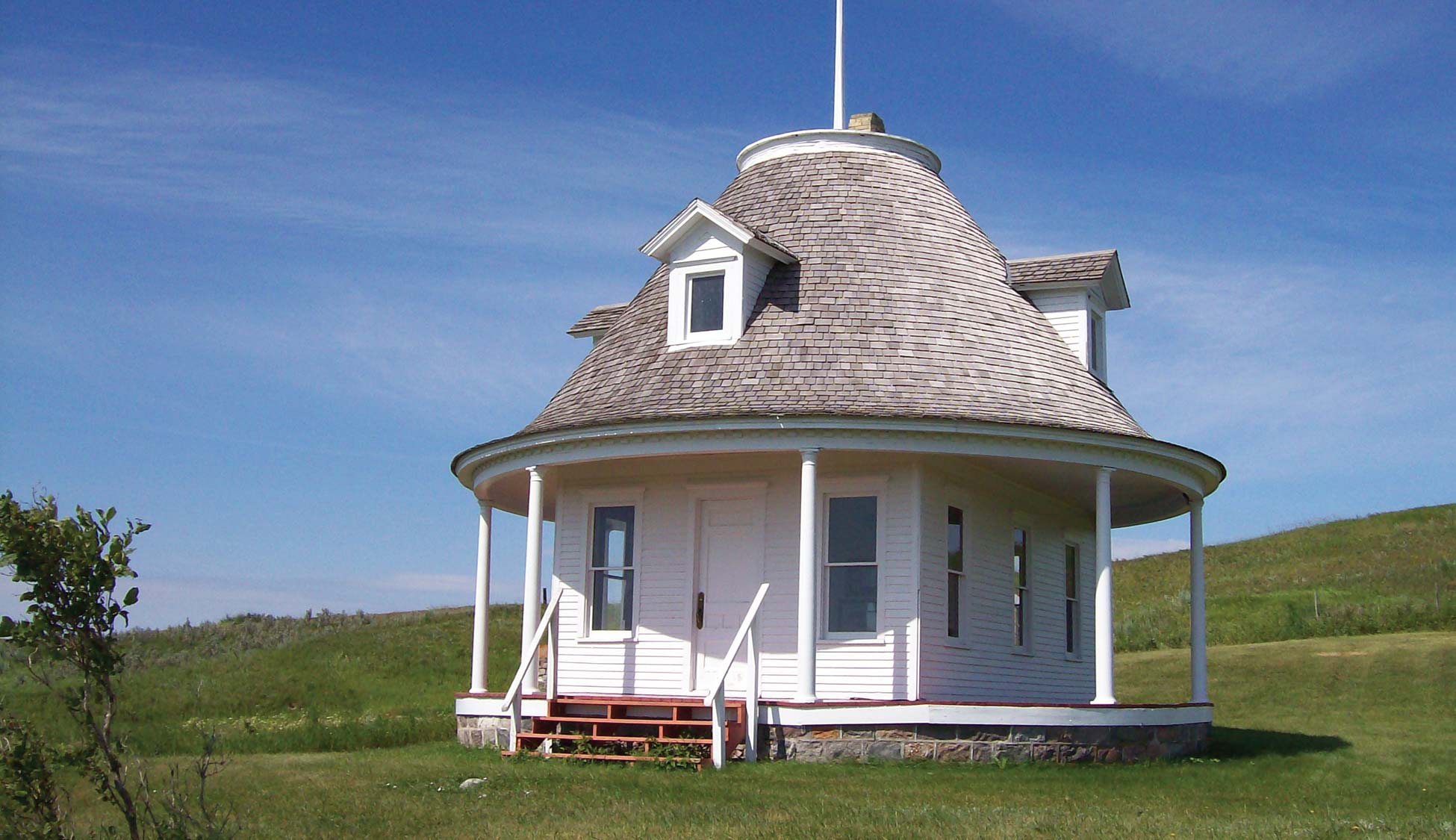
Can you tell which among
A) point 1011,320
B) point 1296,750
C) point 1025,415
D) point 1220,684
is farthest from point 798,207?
point 1220,684

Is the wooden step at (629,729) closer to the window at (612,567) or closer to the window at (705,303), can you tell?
the window at (612,567)

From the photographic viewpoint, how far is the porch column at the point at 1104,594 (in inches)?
633

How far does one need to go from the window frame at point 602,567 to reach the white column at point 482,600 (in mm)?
1722

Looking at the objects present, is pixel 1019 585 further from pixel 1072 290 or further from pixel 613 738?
pixel 613 738

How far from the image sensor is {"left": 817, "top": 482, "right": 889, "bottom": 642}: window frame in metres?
16.6

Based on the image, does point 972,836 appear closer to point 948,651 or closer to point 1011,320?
point 948,651

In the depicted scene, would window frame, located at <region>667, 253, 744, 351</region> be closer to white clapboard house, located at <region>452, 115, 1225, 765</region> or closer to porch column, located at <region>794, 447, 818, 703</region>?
white clapboard house, located at <region>452, 115, 1225, 765</region>

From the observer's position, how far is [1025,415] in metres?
16.3

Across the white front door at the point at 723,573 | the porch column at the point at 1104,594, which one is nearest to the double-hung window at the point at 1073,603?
the porch column at the point at 1104,594

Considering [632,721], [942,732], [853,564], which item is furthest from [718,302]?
[942,732]

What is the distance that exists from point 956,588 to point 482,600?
6.43 metres

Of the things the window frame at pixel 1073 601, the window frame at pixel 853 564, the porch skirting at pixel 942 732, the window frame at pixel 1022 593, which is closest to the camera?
the porch skirting at pixel 942 732

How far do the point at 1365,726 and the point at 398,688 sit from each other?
19212 mm

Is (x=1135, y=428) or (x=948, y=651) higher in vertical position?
(x=1135, y=428)
